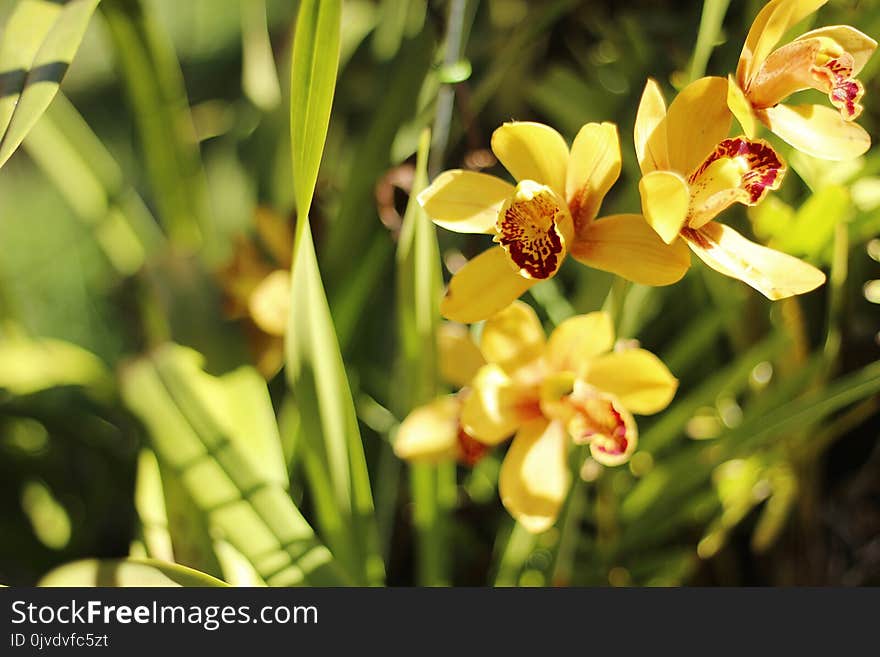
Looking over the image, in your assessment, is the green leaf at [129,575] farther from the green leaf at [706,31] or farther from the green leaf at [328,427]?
the green leaf at [706,31]

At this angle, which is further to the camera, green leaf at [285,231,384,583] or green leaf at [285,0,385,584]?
green leaf at [285,231,384,583]

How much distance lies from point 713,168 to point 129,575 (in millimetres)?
367

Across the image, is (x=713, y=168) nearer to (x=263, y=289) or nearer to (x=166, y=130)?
(x=263, y=289)

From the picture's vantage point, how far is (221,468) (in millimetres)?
500

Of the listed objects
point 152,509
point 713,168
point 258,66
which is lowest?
point 152,509

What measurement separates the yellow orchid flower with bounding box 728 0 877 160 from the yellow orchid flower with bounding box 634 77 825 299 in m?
0.02

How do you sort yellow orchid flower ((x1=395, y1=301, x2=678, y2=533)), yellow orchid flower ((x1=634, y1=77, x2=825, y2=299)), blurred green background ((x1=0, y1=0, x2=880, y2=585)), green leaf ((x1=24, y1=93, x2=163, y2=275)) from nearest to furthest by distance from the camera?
yellow orchid flower ((x1=634, y1=77, x2=825, y2=299)) < yellow orchid flower ((x1=395, y1=301, x2=678, y2=533)) < blurred green background ((x1=0, y1=0, x2=880, y2=585)) < green leaf ((x1=24, y1=93, x2=163, y2=275))

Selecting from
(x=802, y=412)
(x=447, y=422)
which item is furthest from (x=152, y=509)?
(x=802, y=412)

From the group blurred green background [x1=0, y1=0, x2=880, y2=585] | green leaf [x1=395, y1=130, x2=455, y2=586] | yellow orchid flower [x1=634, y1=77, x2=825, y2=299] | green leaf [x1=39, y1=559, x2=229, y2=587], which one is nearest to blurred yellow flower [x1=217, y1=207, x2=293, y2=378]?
blurred green background [x1=0, y1=0, x2=880, y2=585]

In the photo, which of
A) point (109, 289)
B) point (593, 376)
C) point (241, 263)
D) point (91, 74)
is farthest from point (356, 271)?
point (91, 74)

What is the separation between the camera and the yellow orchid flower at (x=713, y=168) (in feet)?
1.11

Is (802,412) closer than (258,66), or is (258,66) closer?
(802,412)

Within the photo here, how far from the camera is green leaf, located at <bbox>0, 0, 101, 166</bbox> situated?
1.19 feet

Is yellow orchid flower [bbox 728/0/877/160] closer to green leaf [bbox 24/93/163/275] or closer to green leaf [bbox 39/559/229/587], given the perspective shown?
green leaf [bbox 39/559/229/587]
